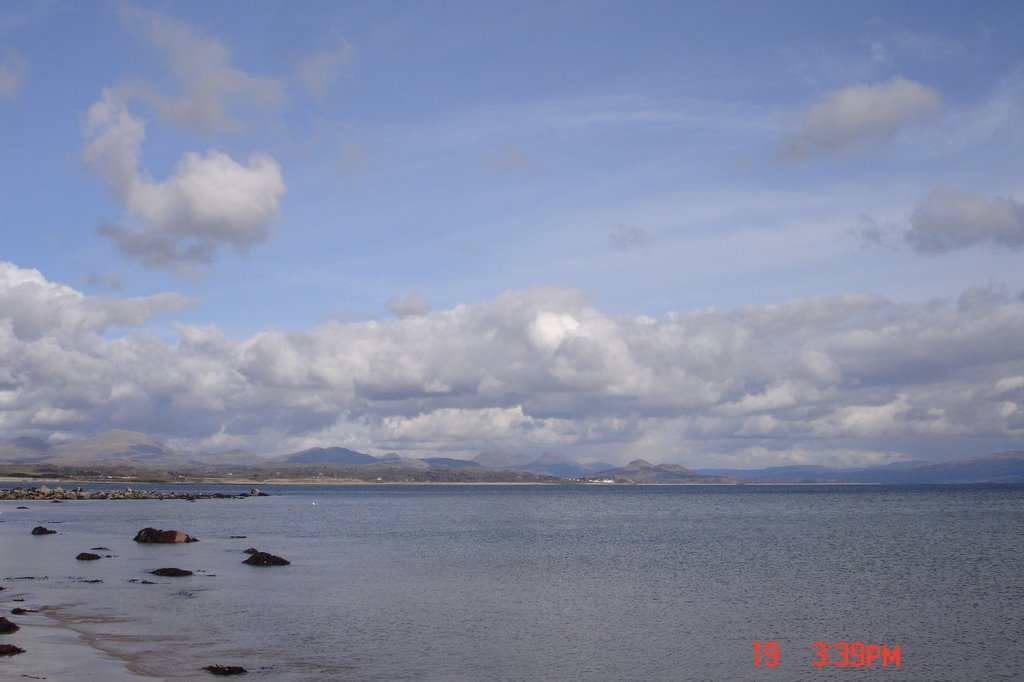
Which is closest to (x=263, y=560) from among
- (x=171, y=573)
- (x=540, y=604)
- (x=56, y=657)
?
(x=171, y=573)

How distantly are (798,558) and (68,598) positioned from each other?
52691 mm

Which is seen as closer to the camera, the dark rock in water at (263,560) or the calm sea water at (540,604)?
the calm sea water at (540,604)

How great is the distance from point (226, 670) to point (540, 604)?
66.4ft

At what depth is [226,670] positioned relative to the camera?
96.1 feet

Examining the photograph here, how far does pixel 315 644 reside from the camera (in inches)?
1372

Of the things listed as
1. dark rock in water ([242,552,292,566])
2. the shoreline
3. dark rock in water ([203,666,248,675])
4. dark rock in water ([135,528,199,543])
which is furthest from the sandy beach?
dark rock in water ([135,528,199,543])

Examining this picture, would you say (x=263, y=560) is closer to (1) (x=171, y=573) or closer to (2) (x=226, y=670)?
(1) (x=171, y=573)

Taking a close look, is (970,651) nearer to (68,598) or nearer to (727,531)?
(68,598)

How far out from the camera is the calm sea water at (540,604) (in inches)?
1260

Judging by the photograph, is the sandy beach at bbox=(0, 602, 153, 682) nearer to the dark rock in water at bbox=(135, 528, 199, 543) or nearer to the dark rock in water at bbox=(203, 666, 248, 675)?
the dark rock in water at bbox=(203, 666, 248, 675)
